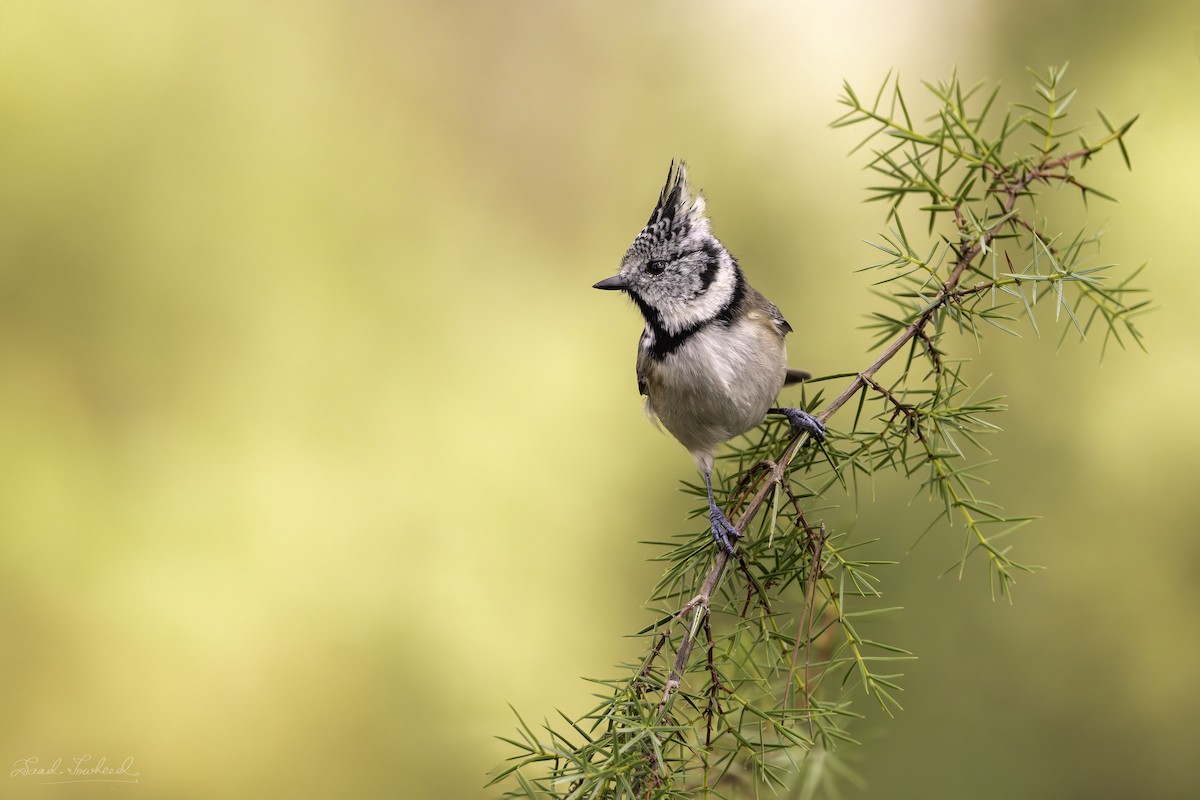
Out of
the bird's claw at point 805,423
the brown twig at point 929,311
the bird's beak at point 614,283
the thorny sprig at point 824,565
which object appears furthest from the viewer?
the bird's beak at point 614,283

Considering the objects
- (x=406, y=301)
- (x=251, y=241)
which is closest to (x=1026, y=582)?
(x=406, y=301)

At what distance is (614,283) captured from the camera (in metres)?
2.21

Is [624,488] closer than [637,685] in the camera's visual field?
No

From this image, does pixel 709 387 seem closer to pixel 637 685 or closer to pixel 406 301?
pixel 637 685

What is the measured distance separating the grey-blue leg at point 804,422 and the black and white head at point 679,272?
0.32 meters

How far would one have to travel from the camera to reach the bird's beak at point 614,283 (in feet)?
7.20

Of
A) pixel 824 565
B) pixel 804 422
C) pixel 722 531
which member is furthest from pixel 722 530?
pixel 804 422

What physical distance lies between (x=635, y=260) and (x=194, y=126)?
2.72m

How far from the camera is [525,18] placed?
478 centimetres

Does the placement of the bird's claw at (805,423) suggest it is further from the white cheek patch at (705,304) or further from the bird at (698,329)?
the white cheek patch at (705,304)
